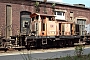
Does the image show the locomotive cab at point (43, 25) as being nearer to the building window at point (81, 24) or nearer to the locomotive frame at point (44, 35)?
the locomotive frame at point (44, 35)

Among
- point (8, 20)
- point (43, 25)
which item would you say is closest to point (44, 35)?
point (43, 25)

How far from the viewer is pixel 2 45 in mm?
20375

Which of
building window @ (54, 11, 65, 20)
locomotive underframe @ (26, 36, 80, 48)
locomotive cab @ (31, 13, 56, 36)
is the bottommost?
locomotive underframe @ (26, 36, 80, 48)

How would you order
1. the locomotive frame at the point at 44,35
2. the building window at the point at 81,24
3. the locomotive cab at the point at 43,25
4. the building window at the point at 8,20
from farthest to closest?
the building window at the point at 81,24 → the building window at the point at 8,20 → the locomotive cab at the point at 43,25 → the locomotive frame at the point at 44,35

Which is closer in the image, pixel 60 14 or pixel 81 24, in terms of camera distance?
pixel 60 14

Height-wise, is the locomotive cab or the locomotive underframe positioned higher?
the locomotive cab

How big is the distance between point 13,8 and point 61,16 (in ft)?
25.0

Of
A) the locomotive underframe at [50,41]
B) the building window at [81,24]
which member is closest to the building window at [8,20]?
the locomotive underframe at [50,41]

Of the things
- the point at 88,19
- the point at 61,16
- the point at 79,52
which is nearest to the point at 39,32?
the point at 61,16

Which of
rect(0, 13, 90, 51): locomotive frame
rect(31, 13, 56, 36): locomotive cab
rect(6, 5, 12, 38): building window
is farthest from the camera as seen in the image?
rect(6, 5, 12, 38): building window

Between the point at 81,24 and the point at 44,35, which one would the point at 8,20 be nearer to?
the point at 44,35

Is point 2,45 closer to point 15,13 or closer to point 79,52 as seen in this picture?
point 15,13

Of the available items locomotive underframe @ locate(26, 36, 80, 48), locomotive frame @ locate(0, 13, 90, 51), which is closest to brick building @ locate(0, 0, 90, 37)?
locomotive frame @ locate(0, 13, 90, 51)

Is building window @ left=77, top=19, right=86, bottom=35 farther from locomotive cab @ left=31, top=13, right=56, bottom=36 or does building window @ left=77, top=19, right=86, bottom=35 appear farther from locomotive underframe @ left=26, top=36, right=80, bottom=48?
locomotive cab @ left=31, top=13, right=56, bottom=36
